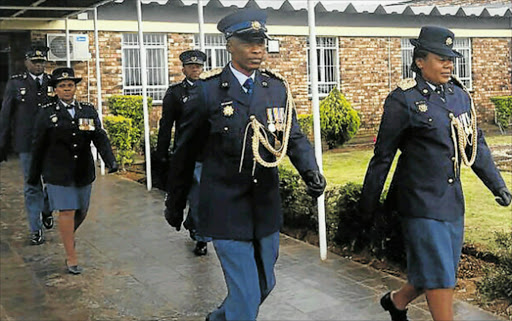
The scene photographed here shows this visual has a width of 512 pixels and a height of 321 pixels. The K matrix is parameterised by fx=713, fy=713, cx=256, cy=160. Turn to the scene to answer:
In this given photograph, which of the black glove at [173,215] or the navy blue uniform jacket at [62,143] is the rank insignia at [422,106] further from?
the navy blue uniform jacket at [62,143]

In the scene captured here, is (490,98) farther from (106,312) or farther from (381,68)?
(106,312)

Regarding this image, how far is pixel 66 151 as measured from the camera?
6402 mm

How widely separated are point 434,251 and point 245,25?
161cm

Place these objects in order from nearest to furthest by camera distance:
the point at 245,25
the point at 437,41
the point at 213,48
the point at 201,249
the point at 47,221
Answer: the point at 245,25 → the point at 437,41 → the point at 201,249 → the point at 47,221 → the point at 213,48

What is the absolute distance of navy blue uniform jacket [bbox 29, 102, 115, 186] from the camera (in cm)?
631

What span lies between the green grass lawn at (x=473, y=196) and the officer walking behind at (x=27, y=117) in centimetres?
455

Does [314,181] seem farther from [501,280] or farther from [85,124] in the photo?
[85,124]

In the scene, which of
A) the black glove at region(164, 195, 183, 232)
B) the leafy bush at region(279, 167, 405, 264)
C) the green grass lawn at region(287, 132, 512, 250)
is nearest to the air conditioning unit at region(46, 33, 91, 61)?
the green grass lawn at region(287, 132, 512, 250)

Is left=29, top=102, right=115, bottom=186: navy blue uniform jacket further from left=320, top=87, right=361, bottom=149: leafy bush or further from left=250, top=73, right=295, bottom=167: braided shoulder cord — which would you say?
left=320, top=87, right=361, bottom=149: leafy bush

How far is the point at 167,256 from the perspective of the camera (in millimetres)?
7074

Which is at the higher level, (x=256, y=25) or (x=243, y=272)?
(x=256, y=25)

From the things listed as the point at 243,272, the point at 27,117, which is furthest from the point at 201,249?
the point at 243,272

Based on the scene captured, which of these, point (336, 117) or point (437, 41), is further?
point (336, 117)

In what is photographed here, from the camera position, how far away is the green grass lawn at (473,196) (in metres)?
7.58
